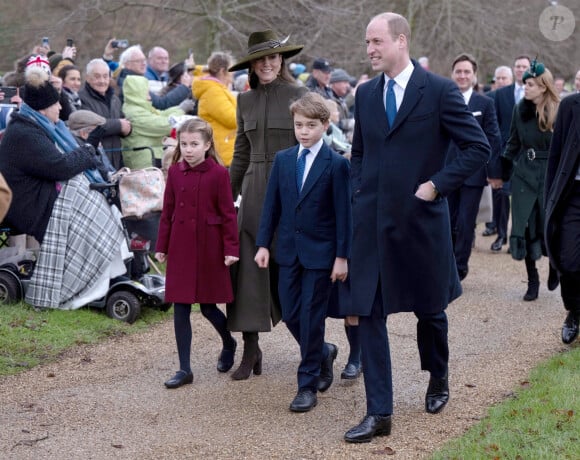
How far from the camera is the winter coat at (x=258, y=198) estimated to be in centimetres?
676

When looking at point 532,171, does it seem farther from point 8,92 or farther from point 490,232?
point 8,92

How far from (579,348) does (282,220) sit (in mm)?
2688

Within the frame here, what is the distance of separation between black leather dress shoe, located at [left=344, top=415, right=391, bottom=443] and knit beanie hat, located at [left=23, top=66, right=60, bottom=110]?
414cm

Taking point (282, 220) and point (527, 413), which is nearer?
point (527, 413)

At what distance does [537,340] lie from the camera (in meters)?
7.99

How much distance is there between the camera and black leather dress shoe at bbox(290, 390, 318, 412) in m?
6.00

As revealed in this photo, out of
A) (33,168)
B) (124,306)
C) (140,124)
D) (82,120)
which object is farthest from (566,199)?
(140,124)

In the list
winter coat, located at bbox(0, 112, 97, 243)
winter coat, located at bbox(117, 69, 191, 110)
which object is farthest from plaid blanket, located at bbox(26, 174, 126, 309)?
winter coat, located at bbox(117, 69, 191, 110)

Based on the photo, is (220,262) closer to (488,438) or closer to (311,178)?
(311,178)

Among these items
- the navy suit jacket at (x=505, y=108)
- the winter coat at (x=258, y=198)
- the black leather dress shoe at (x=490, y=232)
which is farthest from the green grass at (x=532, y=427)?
the black leather dress shoe at (x=490, y=232)

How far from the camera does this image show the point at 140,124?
408 inches

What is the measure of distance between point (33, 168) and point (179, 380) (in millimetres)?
2545

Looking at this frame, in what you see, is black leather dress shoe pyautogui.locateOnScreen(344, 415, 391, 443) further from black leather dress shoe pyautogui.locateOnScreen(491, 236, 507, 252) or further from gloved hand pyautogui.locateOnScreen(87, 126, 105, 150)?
black leather dress shoe pyautogui.locateOnScreen(491, 236, 507, 252)

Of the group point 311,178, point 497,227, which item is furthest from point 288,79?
point 497,227
